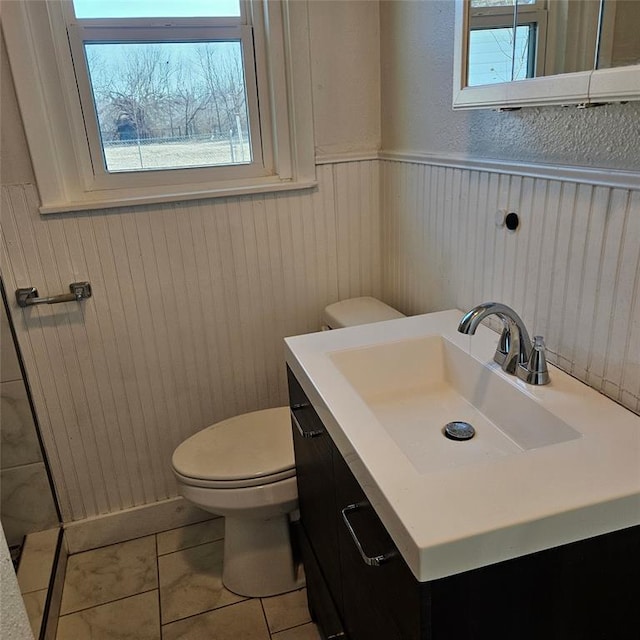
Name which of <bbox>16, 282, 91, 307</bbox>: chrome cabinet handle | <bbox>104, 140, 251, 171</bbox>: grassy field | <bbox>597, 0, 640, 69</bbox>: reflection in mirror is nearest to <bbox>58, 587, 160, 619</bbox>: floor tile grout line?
<bbox>16, 282, 91, 307</bbox>: chrome cabinet handle

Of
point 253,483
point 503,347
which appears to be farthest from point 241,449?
point 503,347

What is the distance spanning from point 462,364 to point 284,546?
0.86 m

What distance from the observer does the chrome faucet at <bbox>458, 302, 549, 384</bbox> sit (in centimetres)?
105

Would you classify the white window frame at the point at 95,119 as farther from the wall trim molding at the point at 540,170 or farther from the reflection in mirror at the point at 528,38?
the reflection in mirror at the point at 528,38

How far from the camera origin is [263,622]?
5.38ft

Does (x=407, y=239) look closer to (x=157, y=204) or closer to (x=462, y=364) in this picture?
(x=462, y=364)

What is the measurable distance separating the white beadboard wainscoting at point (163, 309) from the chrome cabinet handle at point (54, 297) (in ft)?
0.07

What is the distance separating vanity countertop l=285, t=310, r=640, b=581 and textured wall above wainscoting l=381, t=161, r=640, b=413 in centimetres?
10

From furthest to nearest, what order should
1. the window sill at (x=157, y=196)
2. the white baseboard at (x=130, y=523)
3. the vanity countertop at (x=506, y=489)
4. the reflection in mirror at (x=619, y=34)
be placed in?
the white baseboard at (x=130, y=523) → the window sill at (x=157, y=196) → the reflection in mirror at (x=619, y=34) → the vanity countertop at (x=506, y=489)

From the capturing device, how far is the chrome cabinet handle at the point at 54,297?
5.37 ft

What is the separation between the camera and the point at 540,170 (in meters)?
1.13

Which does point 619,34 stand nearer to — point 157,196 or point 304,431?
point 304,431

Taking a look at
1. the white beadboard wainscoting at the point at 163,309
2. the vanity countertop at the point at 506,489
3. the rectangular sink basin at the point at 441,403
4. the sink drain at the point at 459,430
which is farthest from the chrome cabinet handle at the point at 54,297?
the sink drain at the point at 459,430

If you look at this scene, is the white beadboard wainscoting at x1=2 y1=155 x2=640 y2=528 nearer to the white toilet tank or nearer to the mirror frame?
the white toilet tank
